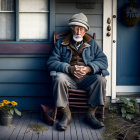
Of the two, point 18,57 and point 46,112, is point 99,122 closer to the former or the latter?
point 46,112

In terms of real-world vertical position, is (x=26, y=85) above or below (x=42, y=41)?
below

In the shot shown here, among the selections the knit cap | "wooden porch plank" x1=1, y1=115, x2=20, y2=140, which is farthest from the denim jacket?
"wooden porch plank" x1=1, y1=115, x2=20, y2=140

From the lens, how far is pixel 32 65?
423cm

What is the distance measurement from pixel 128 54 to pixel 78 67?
1.10 m

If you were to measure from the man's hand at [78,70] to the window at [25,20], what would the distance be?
817mm

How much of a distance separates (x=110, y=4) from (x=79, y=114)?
165 centimetres

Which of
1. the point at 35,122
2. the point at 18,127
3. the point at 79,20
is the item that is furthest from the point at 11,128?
the point at 79,20

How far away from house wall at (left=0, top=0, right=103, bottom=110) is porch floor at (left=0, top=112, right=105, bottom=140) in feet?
1.75

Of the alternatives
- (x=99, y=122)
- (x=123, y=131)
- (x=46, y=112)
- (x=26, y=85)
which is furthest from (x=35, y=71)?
(x=123, y=131)

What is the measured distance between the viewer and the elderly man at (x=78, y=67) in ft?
11.7

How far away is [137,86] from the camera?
4469mm

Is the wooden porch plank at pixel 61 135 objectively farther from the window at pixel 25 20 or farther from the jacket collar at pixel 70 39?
the window at pixel 25 20

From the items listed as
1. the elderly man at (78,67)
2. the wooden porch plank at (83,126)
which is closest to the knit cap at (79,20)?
the elderly man at (78,67)

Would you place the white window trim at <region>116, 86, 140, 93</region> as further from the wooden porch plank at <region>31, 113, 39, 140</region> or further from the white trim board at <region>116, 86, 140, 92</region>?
the wooden porch plank at <region>31, 113, 39, 140</region>
